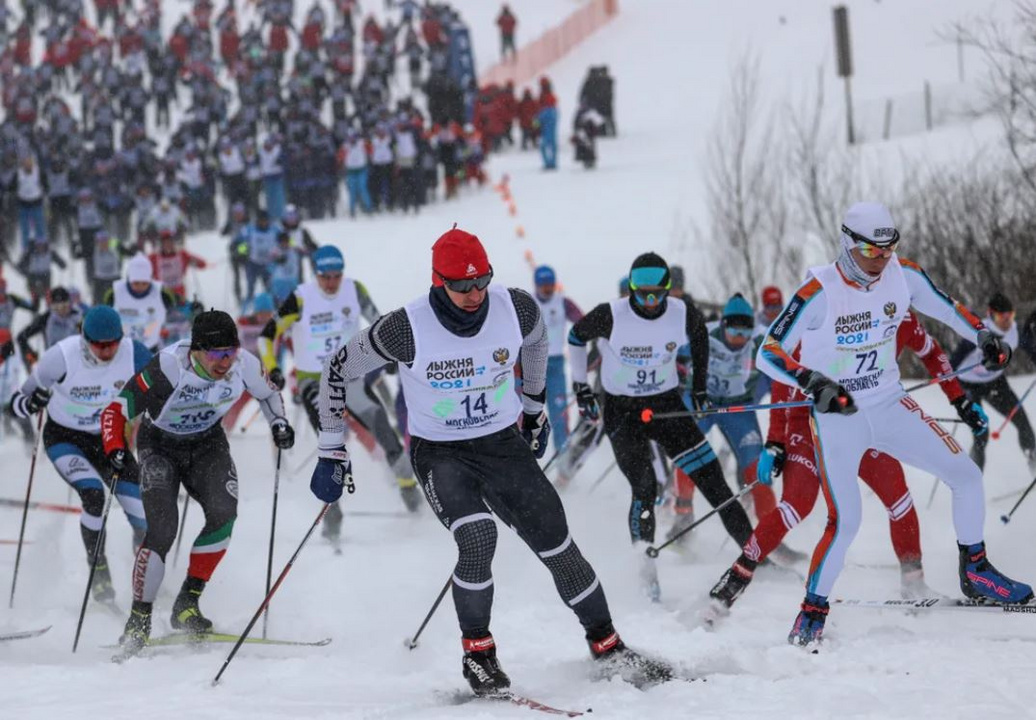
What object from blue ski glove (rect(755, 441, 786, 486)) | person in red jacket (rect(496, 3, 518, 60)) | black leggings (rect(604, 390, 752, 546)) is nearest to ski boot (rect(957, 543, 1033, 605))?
blue ski glove (rect(755, 441, 786, 486))

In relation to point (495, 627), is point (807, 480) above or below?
above

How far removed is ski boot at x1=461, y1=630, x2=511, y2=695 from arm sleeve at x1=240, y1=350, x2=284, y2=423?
223cm

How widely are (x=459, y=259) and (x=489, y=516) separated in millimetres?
1112

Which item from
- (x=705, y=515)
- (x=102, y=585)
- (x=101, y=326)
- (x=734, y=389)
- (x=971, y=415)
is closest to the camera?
(x=971, y=415)

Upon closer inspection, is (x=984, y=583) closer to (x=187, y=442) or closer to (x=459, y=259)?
(x=459, y=259)

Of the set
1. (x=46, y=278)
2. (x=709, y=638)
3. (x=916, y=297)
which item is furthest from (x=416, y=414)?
(x=46, y=278)

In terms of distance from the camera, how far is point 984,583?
617cm

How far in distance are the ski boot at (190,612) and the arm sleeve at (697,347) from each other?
3.08 meters

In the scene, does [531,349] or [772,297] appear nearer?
[531,349]

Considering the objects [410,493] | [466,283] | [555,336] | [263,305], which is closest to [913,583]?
[466,283]

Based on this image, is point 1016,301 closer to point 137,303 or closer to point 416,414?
point 137,303

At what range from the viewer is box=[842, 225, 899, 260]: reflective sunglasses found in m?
5.90

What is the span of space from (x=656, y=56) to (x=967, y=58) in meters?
8.68

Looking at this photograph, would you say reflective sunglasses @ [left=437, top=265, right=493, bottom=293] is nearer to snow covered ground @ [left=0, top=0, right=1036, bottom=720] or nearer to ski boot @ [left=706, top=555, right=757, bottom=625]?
snow covered ground @ [left=0, top=0, right=1036, bottom=720]
